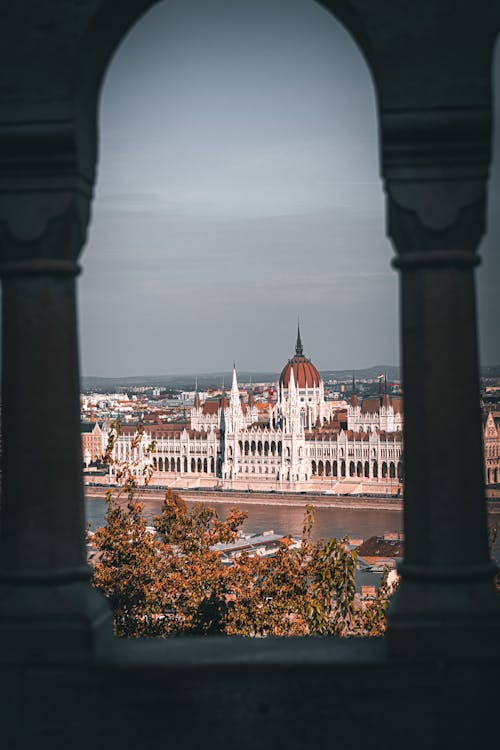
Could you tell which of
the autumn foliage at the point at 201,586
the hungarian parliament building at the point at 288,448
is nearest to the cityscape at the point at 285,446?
the hungarian parliament building at the point at 288,448

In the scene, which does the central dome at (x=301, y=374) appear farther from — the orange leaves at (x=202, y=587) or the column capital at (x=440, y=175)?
the column capital at (x=440, y=175)

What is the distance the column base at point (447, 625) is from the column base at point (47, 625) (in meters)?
0.57

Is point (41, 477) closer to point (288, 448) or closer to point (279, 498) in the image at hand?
point (279, 498)

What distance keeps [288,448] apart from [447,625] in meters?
54.9

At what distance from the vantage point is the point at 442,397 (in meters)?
2.14

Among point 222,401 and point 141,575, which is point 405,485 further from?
point 222,401

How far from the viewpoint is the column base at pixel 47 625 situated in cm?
217

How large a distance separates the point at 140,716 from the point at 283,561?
5937 mm

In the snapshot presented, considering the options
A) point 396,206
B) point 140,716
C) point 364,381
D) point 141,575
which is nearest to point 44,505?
point 140,716

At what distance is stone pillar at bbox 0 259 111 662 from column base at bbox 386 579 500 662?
1.91 ft

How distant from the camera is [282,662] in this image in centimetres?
211

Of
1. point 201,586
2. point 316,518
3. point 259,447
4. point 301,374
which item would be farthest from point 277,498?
point 201,586

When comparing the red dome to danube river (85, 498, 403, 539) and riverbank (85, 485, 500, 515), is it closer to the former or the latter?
riverbank (85, 485, 500, 515)

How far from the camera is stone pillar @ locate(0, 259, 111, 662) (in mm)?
2182
